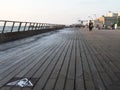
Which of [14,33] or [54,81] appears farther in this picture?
[14,33]

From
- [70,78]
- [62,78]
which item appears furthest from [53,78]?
[70,78]

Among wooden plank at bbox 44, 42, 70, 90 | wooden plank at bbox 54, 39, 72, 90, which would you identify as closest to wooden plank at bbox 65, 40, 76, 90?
wooden plank at bbox 54, 39, 72, 90

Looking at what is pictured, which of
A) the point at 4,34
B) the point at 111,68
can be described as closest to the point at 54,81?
the point at 111,68

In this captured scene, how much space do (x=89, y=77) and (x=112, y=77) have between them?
533mm

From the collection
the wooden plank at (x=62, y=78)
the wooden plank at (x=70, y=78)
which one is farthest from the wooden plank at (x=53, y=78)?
the wooden plank at (x=70, y=78)

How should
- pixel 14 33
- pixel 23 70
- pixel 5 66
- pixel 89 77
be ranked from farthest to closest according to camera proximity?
1. pixel 14 33
2. pixel 5 66
3. pixel 23 70
4. pixel 89 77

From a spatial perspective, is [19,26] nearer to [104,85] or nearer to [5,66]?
[5,66]

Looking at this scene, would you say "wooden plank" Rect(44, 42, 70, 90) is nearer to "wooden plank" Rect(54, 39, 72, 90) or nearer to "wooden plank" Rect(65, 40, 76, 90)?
"wooden plank" Rect(54, 39, 72, 90)

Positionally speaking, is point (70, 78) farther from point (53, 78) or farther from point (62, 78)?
point (53, 78)

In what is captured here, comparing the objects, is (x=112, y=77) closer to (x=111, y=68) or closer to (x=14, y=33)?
(x=111, y=68)

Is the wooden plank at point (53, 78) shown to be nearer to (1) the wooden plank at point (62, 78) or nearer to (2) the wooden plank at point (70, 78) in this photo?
(1) the wooden plank at point (62, 78)

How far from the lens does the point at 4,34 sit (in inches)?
659

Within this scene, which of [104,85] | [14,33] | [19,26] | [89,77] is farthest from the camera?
[19,26]

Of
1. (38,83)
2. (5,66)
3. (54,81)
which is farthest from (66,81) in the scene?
(5,66)
